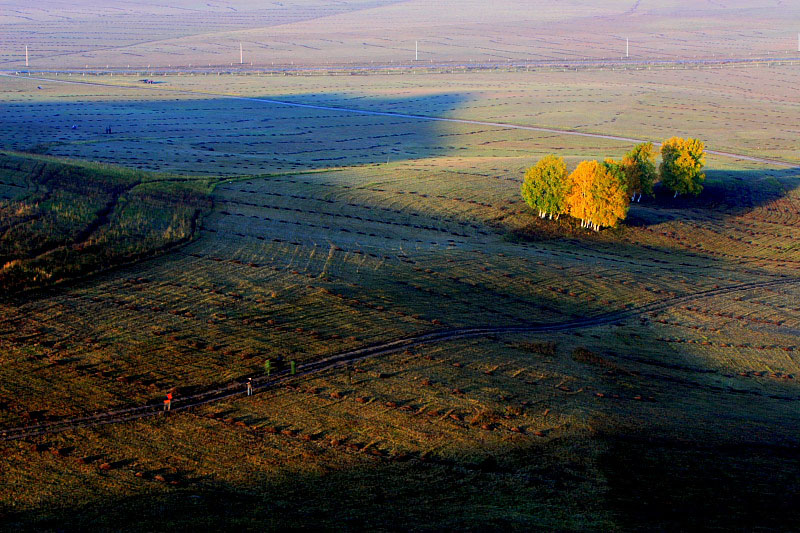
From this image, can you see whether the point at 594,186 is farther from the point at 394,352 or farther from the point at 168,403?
the point at 168,403

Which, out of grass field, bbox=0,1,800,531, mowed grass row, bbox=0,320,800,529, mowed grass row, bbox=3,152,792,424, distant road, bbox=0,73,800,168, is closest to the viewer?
mowed grass row, bbox=0,320,800,529

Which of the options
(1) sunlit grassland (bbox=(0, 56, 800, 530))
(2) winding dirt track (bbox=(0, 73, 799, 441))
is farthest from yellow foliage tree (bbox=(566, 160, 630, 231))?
(2) winding dirt track (bbox=(0, 73, 799, 441))

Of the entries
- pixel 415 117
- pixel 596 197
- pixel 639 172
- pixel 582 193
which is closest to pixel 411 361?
pixel 596 197

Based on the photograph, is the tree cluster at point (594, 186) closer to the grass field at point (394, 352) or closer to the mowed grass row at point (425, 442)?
the grass field at point (394, 352)

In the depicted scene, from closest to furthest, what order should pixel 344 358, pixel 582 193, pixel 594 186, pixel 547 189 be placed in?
pixel 344 358
pixel 594 186
pixel 582 193
pixel 547 189

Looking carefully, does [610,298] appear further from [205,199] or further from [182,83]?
[182,83]

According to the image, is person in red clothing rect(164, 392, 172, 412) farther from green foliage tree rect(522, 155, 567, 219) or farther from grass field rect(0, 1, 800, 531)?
green foliage tree rect(522, 155, 567, 219)

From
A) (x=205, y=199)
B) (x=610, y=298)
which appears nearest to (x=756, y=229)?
(x=610, y=298)
